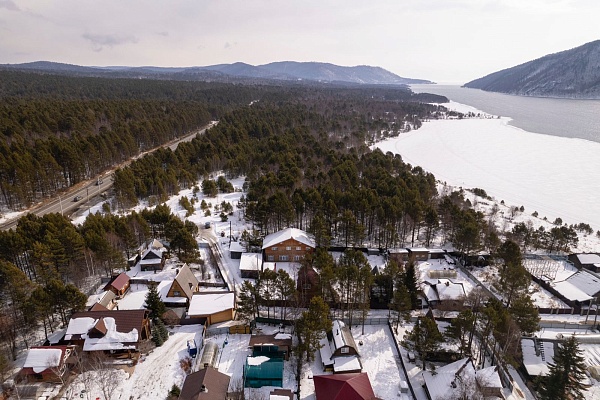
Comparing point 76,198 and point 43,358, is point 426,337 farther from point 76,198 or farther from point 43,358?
point 76,198

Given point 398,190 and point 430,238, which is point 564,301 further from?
point 398,190

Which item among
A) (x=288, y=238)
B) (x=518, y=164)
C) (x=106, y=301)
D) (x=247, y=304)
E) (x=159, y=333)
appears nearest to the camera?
(x=159, y=333)

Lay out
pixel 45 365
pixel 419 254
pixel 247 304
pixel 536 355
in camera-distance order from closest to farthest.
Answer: pixel 45 365
pixel 536 355
pixel 247 304
pixel 419 254

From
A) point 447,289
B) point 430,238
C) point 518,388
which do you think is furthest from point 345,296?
point 430,238

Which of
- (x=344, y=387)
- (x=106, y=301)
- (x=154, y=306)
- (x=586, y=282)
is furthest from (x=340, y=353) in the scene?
(x=586, y=282)

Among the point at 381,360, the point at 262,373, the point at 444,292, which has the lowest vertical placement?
the point at 381,360

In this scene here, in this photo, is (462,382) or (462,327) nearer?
(462,382)

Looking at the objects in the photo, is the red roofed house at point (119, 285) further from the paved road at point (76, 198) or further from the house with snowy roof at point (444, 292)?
the house with snowy roof at point (444, 292)
